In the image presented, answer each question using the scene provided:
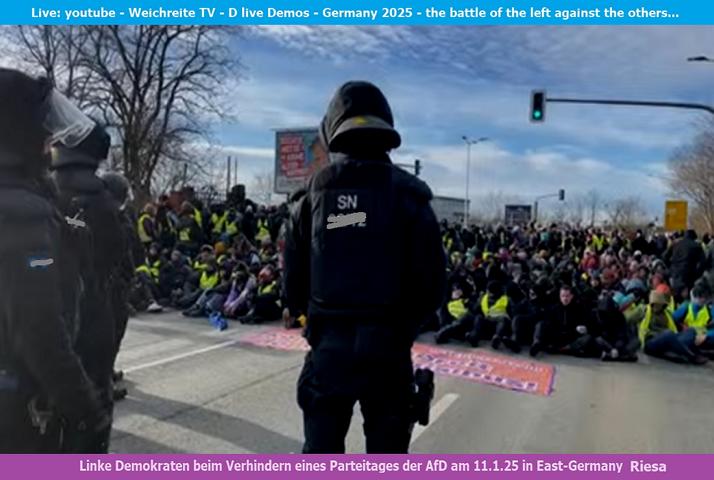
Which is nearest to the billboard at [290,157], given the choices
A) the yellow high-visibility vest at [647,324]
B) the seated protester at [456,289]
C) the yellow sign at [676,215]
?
the seated protester at [456,289]

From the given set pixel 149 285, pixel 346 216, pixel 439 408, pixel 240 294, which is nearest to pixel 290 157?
pixel 149 285

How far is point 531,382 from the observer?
7.60 m

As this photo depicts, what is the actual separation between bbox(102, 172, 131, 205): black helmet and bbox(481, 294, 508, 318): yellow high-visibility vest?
6.99m

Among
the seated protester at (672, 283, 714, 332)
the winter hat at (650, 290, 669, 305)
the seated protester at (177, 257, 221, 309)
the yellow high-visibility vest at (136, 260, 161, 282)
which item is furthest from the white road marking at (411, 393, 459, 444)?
the yellow high-visibility vest at (136, 260, 161, 282)

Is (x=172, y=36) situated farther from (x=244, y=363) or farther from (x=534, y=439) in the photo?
(x=534, y=439)

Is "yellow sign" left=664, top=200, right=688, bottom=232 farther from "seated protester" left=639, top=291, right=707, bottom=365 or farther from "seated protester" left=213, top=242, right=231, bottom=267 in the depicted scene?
"seated protester" left=213, top=242, right=231, bottom=267

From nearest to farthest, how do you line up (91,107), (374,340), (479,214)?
(374,340), (91,107), (479,214)

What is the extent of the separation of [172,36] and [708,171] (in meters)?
37.8

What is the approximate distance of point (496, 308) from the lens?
10492mm

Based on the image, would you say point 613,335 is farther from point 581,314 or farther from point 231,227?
point 231,227

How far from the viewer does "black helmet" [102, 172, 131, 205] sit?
4539 millimetres

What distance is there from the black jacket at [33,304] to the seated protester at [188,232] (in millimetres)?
12999

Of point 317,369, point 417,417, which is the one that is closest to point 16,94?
point 317,369

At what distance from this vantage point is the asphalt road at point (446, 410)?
5031 mm
